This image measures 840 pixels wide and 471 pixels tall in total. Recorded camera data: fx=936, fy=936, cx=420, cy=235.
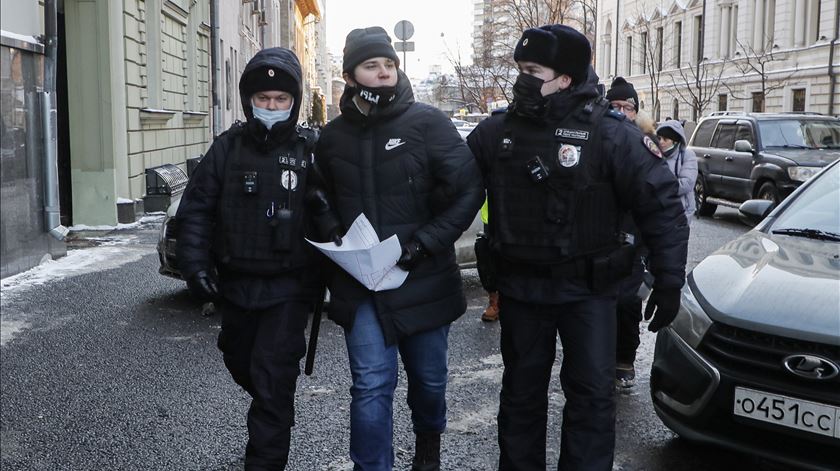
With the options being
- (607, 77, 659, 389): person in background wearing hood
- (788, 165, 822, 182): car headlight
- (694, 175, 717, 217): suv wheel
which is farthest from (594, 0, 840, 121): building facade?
(607, 77, 659, 389): person in background wearing hood

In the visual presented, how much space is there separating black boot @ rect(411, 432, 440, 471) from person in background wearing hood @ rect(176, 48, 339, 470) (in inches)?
21.5

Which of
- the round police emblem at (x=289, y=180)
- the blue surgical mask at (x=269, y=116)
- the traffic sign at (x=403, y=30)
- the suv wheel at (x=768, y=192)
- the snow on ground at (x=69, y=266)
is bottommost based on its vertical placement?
the snow on ground at (x=69, y=266)

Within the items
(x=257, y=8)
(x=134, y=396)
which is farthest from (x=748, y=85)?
(x=134, y=396)

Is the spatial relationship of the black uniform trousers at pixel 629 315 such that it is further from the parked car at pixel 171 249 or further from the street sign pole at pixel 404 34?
the street sign pole at pixel 404 34

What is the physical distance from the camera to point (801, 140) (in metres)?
14.4

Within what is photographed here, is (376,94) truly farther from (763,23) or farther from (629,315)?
(763,23)

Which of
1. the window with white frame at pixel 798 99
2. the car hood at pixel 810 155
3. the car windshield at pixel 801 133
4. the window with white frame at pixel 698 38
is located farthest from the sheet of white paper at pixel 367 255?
the window with white frame at pixel 698 38

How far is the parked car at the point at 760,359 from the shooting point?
3.44 metres

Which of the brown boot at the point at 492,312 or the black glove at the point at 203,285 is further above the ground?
the black glove at the point at 203,285

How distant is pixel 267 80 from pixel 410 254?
2.97 feet

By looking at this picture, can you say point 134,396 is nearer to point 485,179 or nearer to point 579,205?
point 485,179

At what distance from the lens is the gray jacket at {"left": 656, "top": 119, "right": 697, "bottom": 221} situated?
6020 mm

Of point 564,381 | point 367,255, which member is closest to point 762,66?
point 564,381

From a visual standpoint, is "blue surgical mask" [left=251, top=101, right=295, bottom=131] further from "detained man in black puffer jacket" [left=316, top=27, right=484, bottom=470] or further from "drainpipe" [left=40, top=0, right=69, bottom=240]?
"drainpipe" [left=40, top=0, right=69, bottom=240]
